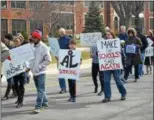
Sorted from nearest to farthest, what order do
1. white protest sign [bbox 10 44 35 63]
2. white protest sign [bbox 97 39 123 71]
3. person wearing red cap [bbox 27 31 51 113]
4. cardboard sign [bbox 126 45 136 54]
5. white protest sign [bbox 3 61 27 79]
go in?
person wearing red cap [bbox 27 31 51 113] < white protest sign [bbox 10 44 35 63] < white protest sign [bbox 3 61 27 79] < white protest sign [bbox 97 39 123 71] < cardboard sign [bbox 126 45 136 54]

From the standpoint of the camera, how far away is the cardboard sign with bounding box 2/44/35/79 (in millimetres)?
10531

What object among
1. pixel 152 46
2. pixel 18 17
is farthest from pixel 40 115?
pixel 18 17

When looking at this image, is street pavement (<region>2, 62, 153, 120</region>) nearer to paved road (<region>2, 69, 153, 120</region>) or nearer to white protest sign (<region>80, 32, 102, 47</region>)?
paved road (<region>2, 69, 153, 120</region>)

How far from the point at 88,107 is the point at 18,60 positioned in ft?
6.34

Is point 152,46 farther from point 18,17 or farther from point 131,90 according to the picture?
point 18,17

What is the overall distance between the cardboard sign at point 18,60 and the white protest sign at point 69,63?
1.10 m

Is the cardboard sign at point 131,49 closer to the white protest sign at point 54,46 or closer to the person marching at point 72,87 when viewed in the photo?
the white protest sign at point 54,46

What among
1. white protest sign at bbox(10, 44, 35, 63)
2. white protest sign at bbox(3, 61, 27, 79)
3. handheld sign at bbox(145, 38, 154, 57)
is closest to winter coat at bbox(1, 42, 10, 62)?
white protest sign at bbox(10, 44, 35, 63)

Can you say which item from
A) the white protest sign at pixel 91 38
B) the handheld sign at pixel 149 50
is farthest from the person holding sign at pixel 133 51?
the handheld sign at pixel 149 50

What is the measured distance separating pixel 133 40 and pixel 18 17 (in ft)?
174

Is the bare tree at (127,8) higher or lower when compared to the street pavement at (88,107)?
higher

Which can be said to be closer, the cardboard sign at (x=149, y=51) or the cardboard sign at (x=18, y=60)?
the cardboard sign at (x=18, y=60)

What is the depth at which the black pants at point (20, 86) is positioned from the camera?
426 inches

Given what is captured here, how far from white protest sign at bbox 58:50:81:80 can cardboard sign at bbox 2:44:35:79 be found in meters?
1.10
